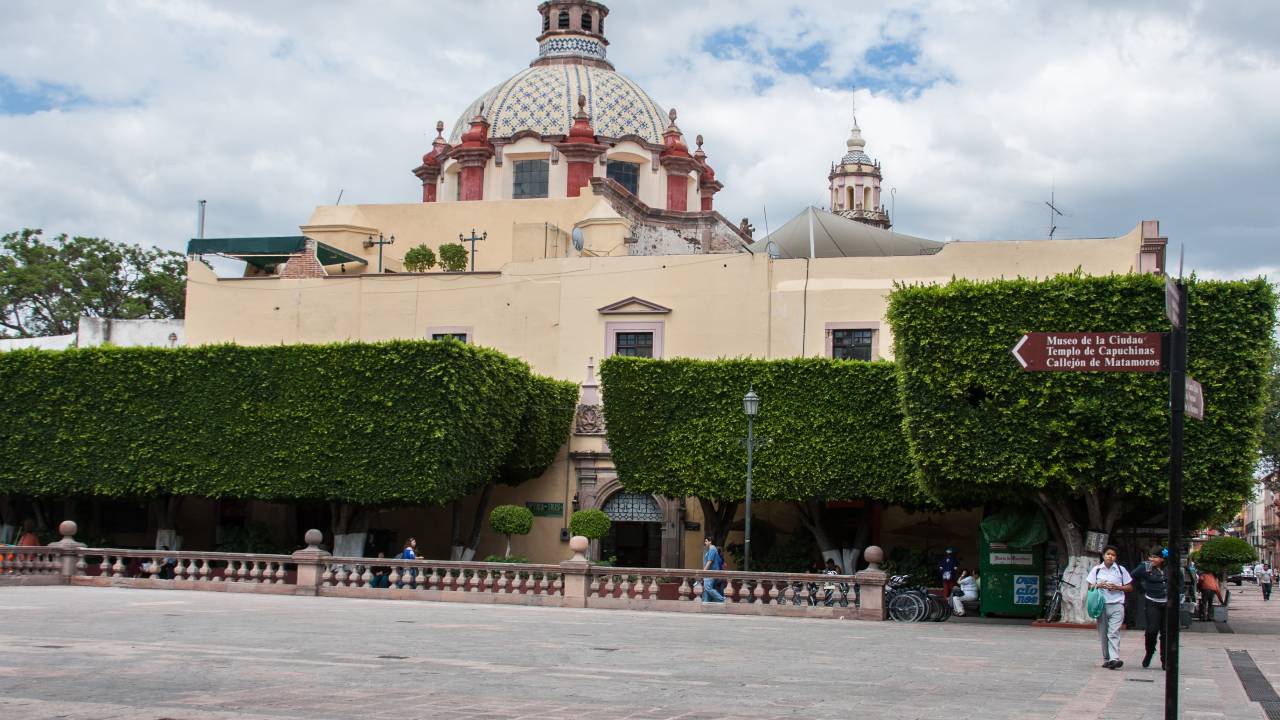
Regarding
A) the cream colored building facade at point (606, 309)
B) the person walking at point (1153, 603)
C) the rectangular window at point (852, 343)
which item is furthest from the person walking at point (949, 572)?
the person walking at point (1153, 603)

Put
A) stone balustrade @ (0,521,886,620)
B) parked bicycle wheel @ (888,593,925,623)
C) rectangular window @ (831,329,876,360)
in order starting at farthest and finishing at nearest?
rectangular window @ (831,329,876,360) < stone balustrade @ (0,521,886,620) < parked bicycle wheel @ (888,593,925,623)

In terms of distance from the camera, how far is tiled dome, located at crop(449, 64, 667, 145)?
51781 mm

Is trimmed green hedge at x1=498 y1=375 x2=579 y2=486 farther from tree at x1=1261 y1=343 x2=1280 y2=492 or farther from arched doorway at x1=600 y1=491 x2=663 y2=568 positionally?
tree at x1=1261 y1=343 x2=1280 y2=492

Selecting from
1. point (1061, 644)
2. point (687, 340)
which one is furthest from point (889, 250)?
point (1061, 644)

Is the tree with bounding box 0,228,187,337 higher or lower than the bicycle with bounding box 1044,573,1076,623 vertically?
higher

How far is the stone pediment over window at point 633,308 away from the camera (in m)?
36.7

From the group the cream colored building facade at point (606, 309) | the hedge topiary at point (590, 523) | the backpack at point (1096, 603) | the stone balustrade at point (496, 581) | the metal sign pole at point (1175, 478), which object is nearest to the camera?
the metal sign pole at point (1175, 478)

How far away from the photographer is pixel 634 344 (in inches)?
1460

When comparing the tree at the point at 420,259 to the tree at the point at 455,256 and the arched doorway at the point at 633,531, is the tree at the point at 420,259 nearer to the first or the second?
the tree at the point at 455,256

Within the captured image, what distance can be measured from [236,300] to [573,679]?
30.3m

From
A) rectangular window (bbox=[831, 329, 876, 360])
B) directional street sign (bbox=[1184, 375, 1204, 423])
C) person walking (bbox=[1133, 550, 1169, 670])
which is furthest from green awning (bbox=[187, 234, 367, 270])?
directional street sign (bbox=[1184, 375, 1204, 423])

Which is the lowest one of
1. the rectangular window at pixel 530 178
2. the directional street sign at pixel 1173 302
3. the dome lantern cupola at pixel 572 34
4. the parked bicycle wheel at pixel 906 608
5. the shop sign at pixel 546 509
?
the parked bicycle wheel at pixel 906 608

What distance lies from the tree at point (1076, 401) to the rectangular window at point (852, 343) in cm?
963

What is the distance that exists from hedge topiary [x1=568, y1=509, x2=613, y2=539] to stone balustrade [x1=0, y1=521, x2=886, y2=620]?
404cm
